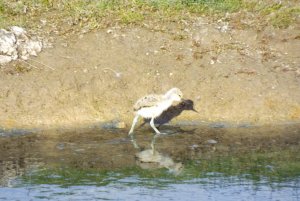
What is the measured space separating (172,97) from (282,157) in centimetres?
280

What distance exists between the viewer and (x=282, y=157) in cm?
1222

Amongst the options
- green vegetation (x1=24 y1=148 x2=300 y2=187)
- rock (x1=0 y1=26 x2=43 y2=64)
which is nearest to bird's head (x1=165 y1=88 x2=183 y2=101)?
green vegetation (x1=24 y1=148 x2=300 y2=187)

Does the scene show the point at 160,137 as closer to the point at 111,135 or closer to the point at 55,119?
the point at 111,135

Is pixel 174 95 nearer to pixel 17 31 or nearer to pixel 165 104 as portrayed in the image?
pixel 165 104

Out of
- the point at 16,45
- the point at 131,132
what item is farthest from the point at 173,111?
the point at 16,45

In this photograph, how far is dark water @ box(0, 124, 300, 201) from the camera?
10305 mm

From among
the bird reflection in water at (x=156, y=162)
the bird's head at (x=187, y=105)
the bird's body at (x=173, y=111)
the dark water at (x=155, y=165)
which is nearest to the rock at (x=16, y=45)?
the dark water at (x=155, y=165)

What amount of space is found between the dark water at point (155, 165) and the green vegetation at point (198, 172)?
0.04 feet

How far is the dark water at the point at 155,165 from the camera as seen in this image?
10305mm

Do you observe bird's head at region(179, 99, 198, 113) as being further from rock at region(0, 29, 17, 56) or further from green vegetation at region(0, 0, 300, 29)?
rock at region(0, 29, 17, 56)

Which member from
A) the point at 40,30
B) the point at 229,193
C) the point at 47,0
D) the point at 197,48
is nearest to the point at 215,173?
the point at 229,193

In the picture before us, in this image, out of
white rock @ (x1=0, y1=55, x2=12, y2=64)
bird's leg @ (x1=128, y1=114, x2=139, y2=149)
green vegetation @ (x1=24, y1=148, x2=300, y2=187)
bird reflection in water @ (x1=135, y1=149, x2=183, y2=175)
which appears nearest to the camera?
green vegetation @ (x1=24, y1=148, x2=300, y2=187)

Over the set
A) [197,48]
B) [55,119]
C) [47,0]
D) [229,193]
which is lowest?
[229,193]

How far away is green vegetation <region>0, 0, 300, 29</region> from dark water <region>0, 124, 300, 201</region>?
4.10 meters
